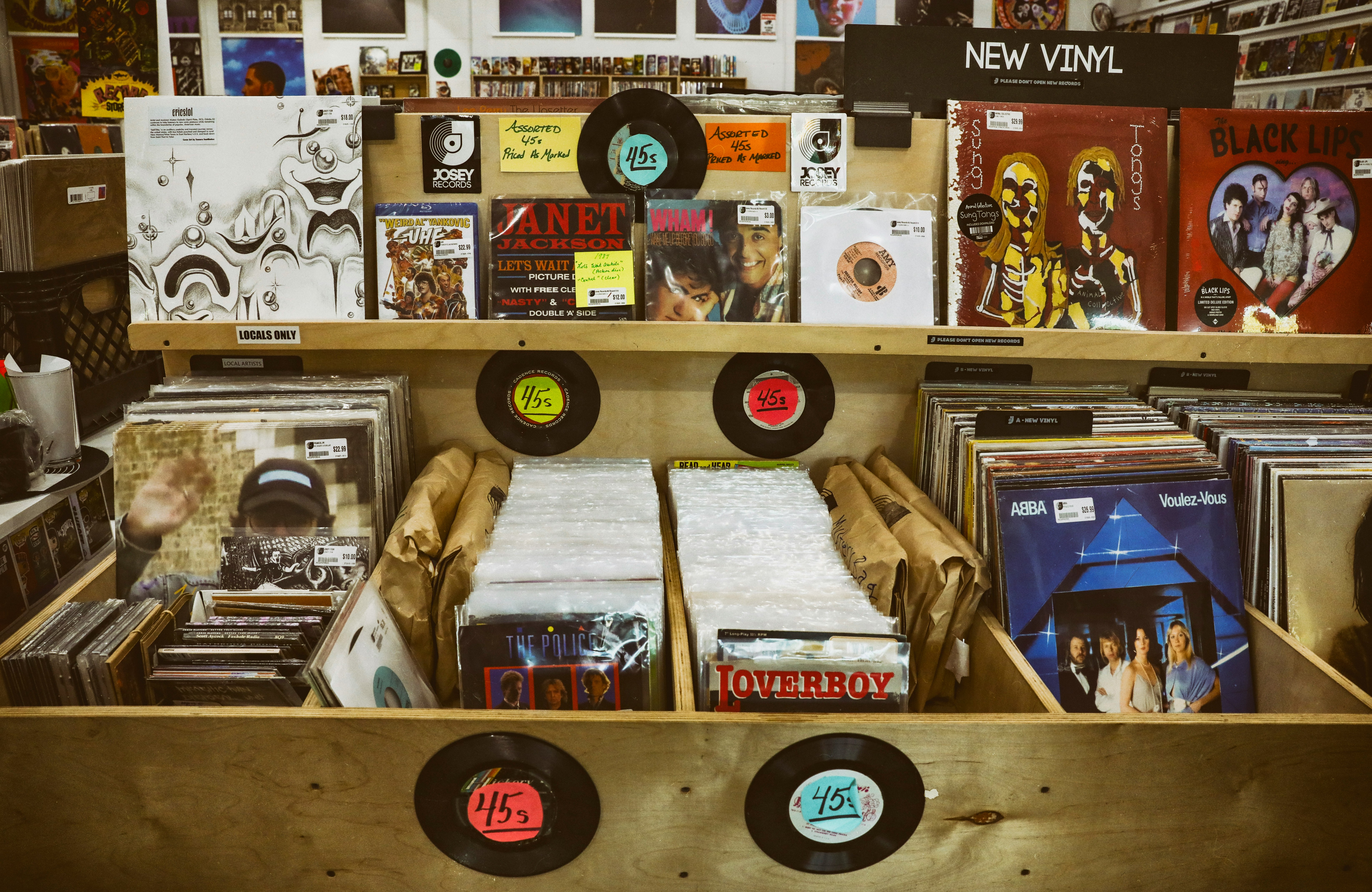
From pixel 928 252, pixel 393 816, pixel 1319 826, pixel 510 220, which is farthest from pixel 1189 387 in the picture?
pixel 393 816

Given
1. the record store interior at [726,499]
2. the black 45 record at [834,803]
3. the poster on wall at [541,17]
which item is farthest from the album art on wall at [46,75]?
the black 45 record at [834,803]

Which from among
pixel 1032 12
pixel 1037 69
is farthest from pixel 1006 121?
pixel 1032 12

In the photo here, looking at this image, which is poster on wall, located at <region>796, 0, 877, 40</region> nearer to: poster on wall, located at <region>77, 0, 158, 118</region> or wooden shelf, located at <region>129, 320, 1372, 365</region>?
poster on wall, located at <region>77, 0, 158, 118</region>

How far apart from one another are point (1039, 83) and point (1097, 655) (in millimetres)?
985

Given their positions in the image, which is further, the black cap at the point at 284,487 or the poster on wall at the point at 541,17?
the poster on wall at the point at 541,17

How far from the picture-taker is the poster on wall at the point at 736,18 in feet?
25.3

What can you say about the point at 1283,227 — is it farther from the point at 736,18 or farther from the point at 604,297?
the point at 736,18

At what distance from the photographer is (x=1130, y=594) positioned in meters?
1.39

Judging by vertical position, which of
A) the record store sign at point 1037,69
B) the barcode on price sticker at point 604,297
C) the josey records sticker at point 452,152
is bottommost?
the barcode on price sticker at point 604,297

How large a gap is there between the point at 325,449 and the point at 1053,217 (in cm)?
129

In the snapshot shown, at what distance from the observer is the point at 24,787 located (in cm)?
100

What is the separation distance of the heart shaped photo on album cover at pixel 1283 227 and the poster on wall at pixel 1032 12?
7.10 meters

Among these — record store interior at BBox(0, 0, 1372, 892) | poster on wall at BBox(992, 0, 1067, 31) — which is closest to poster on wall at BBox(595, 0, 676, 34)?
poster on wall at BBox(992, 0, 1067, 31)

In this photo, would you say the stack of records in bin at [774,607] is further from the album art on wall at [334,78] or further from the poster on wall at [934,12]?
the album art on wall at [334,78]
